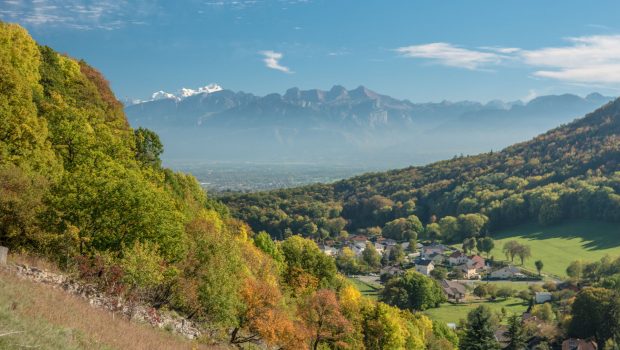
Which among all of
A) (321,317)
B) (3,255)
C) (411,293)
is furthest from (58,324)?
(411,293)

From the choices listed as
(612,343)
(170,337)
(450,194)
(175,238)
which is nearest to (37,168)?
(175,238)

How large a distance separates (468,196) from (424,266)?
61.9 metres

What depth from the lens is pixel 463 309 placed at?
67.4 m

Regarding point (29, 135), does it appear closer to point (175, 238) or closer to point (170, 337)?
point (175, 238)

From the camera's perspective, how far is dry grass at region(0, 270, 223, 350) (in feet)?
33.1

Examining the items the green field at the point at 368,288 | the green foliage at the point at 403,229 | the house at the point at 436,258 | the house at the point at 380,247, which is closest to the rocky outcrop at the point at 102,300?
the green field at the point at 368,288

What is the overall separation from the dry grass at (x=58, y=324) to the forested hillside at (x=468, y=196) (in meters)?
108

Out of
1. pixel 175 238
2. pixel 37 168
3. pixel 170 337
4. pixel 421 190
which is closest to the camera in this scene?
pixel 170 337

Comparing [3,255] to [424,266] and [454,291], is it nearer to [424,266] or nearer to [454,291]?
[454,291]

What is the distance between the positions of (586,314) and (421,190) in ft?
380

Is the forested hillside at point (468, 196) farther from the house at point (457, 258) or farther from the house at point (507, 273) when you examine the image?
the house at point (507, 273)

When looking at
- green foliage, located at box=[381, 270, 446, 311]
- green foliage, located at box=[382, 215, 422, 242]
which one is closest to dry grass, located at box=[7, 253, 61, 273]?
green foliage, located at box=[381, 270, 446, 311]

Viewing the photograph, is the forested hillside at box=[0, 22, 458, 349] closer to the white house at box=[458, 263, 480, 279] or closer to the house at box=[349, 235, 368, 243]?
the white house at box=[458, 263, 480, 279]

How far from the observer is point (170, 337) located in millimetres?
16969
